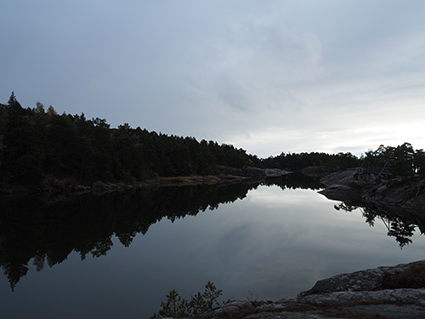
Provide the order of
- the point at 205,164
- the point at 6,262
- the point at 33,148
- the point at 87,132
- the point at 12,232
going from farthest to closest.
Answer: the point at 205,164 → the point at 87,132 → the point at 33,148 → the point at 12,232 → the point at 6,262

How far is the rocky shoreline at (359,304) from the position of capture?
636 cm

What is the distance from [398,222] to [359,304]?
92.0 feet

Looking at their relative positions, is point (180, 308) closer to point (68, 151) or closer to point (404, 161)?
point (404, 161)

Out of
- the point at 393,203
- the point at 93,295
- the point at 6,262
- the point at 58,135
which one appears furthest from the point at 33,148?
the point at 393,203

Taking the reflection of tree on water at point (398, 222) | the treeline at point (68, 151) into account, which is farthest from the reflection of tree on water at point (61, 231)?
the treeline at point (68, 151)

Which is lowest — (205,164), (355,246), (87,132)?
(355,246)

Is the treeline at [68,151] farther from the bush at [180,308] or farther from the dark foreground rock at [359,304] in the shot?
the dark foreground rock at [359,304]

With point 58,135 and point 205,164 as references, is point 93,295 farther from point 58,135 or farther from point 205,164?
point 205,164

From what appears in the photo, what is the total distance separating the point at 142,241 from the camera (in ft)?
65.9

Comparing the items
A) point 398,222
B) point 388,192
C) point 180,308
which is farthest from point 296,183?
point 180,308

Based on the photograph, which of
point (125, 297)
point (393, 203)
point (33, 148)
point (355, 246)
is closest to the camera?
point (125, 297)

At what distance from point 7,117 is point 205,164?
3255 inches

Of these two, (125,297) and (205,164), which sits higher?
(205,164)

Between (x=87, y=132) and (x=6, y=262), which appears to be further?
(x=87, y=132)
